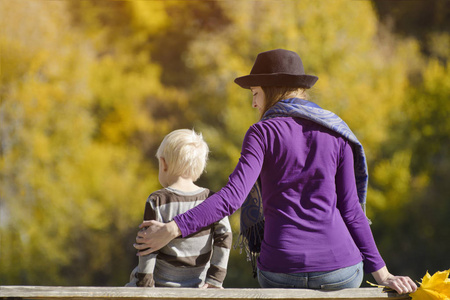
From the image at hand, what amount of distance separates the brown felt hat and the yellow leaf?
0.62m

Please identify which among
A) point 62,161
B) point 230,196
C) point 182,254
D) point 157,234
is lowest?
point 62,161

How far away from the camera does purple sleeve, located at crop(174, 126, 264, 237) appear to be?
4.73 ft

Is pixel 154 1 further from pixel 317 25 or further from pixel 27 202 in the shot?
pixel 27 202

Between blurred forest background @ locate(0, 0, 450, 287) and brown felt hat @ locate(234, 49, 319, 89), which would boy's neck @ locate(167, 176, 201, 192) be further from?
blurred forest background @ locate(0, 0, 450, 287)

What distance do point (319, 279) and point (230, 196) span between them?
322mm

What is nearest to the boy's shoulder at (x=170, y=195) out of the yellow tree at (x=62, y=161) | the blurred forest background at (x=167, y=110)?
the blurred forest background at (x=167, y=110)

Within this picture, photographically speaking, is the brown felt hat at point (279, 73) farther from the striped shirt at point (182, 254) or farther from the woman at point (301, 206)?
the striped shirt at point (182, 254)

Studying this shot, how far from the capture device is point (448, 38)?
9.06 meters

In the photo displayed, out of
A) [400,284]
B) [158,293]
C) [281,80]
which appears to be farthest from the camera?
[281,80]

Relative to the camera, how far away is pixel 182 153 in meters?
1.90

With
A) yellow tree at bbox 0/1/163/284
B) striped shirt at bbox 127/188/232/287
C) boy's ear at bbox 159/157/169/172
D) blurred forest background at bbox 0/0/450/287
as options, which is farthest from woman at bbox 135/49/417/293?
yellow tree at bbox 0/1/163/284

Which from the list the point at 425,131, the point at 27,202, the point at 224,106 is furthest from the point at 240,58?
the point at 27,202

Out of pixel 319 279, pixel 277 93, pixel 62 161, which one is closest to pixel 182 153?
pixel 277 93

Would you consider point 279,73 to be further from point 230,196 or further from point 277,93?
point 230,196
